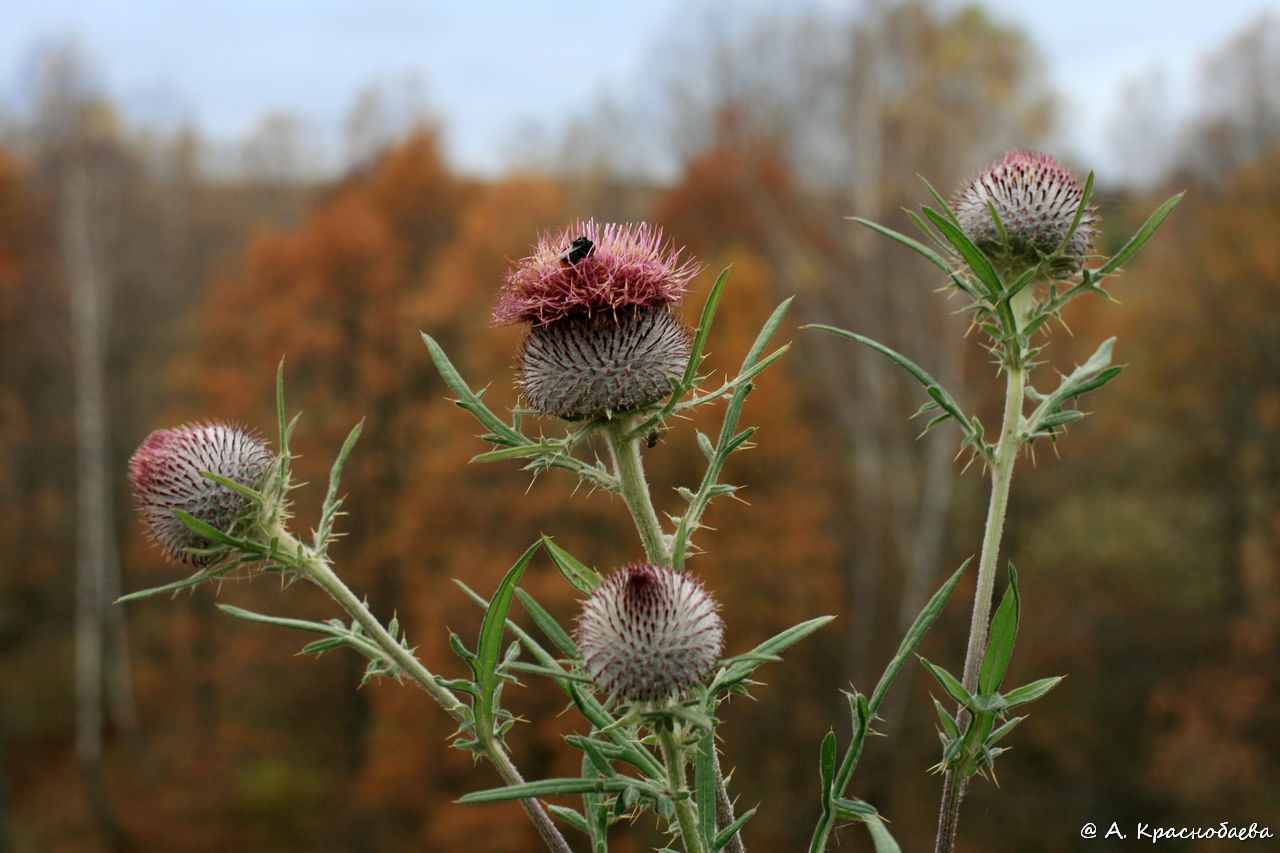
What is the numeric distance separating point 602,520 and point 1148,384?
14822 millimetres

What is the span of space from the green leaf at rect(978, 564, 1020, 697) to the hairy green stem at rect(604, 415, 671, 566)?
740mm

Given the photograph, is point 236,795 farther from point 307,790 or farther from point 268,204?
point 268,204

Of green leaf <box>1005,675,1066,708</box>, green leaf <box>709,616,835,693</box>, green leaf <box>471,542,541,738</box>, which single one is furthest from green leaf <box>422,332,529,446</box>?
green leaf <box>1005,675,1066,708</box>

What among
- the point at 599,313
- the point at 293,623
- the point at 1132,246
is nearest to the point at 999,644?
the point at 1132,246

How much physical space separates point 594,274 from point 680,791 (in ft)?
4.55

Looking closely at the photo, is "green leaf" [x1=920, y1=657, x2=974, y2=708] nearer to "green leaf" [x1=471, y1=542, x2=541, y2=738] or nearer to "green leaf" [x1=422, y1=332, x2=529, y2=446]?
"green leaf" [x1=471, y1=542, x2=541, y2=738]

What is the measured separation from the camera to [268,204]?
54.3m

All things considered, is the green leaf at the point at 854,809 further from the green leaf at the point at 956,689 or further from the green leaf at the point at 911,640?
the green leaf at the point at 956,689

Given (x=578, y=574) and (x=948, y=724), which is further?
(x=578, y=574)

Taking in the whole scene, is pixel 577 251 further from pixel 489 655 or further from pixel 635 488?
pixel 489 655

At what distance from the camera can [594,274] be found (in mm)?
2773

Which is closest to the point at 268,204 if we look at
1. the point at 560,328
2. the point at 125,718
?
the point at 125,718

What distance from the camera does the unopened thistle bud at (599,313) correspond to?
273 cm

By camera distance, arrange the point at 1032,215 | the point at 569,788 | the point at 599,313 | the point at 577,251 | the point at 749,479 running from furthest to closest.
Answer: the point at 749,479 → the point at 1032,215 → the point at 599,313 → the point at 577,251 → the point at 569,788
